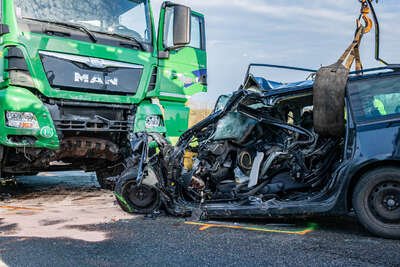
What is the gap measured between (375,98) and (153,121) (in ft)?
12.2

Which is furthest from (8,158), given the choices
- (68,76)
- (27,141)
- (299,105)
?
(299,105)

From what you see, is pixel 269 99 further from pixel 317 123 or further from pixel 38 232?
pixel 38 232

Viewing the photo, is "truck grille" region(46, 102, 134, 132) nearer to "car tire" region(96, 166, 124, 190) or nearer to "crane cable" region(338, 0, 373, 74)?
"car tire" region(96, 166, 124, 190)

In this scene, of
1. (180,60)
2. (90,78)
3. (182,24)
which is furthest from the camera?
(180,60)

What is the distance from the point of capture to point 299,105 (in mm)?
5426

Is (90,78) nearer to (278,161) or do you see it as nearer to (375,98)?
(278,161)

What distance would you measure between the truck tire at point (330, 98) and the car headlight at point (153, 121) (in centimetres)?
315

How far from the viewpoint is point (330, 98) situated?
4758 millimetres

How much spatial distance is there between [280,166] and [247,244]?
4.03ft

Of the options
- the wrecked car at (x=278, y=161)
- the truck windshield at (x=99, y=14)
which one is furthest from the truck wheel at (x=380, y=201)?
the truck windshield at (x=99, y=14)

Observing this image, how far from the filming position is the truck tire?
474cm

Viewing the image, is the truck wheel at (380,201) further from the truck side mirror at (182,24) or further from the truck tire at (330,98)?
the truck side mirror at (182,24)

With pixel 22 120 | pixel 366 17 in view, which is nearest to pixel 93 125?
pixel 22 120

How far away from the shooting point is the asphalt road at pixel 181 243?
379 cm
